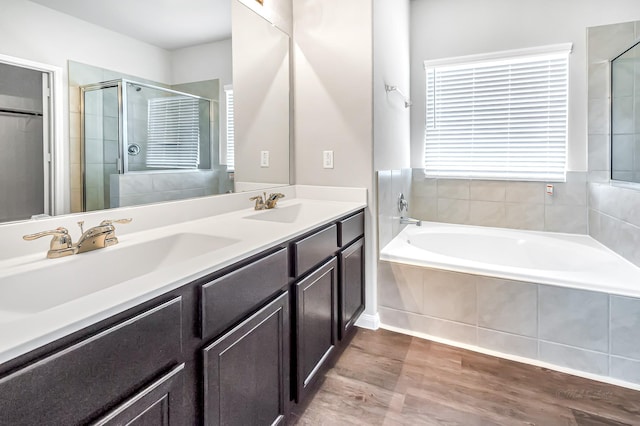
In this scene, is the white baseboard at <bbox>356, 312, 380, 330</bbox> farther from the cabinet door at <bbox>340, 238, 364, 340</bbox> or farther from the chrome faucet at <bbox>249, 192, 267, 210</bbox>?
the chrome faucet at <bbox>249, 192, 267, 210</bbox>

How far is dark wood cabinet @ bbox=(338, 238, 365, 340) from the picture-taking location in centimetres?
190

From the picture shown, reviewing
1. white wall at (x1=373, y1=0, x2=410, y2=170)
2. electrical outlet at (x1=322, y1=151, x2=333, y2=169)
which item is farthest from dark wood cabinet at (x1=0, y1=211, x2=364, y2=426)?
white wall at (x1=373, y1=0, x2=410, y2=170)

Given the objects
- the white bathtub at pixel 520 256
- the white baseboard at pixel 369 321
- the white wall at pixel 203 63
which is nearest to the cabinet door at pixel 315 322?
the white baseboard at pixel 369 321

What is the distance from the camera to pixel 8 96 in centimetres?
98

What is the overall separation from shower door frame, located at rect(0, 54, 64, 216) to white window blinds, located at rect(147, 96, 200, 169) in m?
0.33

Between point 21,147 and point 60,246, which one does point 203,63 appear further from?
point 60,246

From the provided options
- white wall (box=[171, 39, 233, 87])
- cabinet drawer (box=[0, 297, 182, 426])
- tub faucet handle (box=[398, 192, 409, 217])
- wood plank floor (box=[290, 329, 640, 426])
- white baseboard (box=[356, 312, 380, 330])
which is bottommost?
wood plank floor (box=[290, 329, 640, 426])

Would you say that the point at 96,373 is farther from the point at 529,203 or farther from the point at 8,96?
the point at 529,203

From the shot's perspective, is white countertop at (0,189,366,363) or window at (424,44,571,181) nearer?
white countertop at (0,189,366,363)

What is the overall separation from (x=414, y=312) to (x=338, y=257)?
31.5 inches

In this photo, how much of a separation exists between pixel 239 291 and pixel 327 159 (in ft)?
4.91

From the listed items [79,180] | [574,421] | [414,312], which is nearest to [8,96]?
[79,180]

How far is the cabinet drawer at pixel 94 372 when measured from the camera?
1.75 feet

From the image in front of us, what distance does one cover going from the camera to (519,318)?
1977 mm
